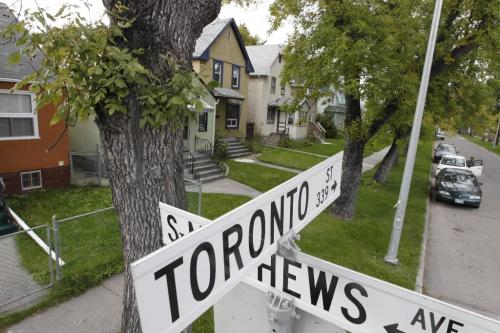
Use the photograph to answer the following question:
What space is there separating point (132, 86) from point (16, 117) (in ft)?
31.9

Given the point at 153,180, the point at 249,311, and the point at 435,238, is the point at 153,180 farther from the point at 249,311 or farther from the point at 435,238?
the point at 435,238

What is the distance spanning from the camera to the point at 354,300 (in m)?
1.69

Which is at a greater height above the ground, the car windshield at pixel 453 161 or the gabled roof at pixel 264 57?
the gabled roof at pixel 264 57

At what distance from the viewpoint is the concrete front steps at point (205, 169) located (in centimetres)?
1404

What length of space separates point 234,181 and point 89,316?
968cm

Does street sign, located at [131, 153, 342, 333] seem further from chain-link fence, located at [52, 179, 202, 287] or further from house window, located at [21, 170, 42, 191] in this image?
house window, located at [21, 170, 42, 191]

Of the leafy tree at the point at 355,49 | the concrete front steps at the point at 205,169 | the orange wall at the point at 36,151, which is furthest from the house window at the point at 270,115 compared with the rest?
the orange wall at the point at 36,151

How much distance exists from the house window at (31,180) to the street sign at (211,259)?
1093 centimetres

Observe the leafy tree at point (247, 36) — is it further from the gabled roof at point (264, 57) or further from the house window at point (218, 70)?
the house window at point (218, 70)

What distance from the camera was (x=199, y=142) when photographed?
57.3 ft

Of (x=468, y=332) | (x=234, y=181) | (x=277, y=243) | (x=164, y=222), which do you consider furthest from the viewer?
(x=234, y=181)

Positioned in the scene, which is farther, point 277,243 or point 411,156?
point 411,156

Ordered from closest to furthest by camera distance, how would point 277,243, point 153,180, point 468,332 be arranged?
1. point 468,332
2. point 277,243
3. point 153,180

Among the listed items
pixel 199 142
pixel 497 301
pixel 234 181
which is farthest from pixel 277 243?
pixel 199 142
